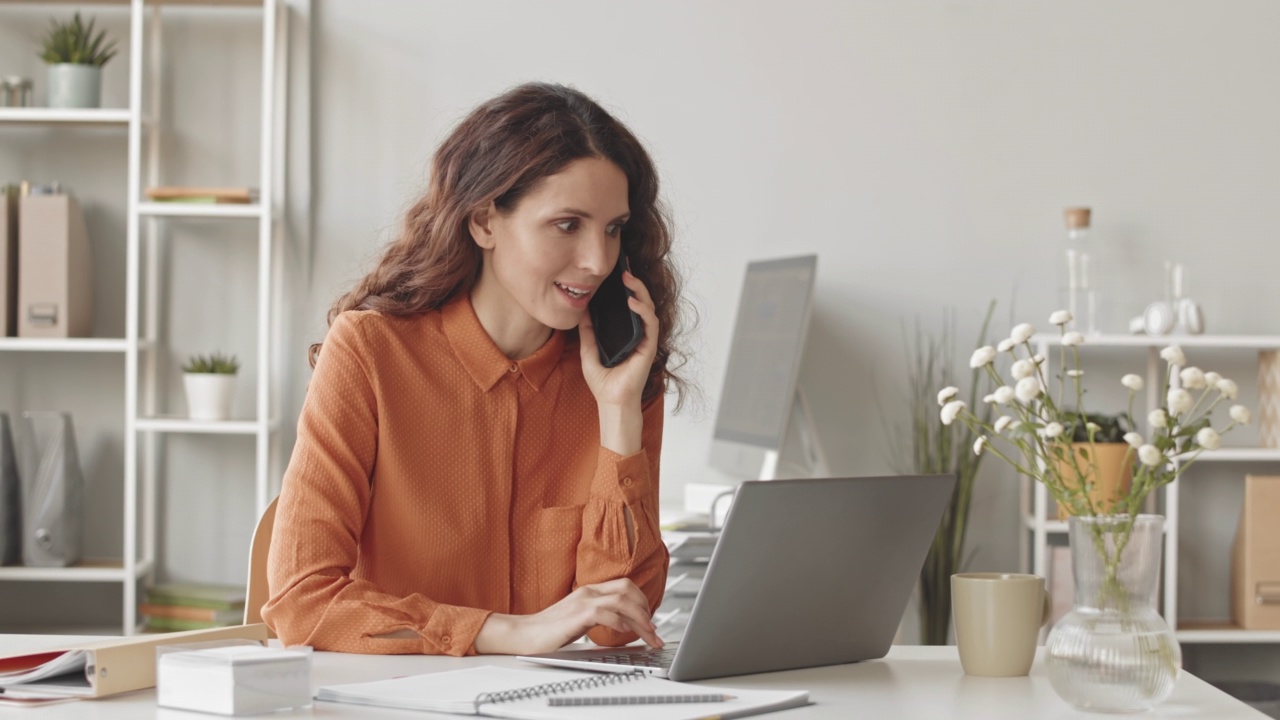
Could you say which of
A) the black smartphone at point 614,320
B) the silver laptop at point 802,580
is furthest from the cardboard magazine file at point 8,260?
the silver laptop at point 802,580

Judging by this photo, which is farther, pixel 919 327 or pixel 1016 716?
pixel 919 327

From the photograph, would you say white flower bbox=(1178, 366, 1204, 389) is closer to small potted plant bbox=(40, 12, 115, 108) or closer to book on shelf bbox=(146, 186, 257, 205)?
book on shelf bbox=(146, 186, 257, 205)

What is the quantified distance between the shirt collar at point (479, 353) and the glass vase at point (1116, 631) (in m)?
0.81

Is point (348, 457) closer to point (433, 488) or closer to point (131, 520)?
point (433, 488)

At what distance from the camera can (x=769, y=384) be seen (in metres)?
2.98

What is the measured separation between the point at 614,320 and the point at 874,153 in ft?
6.04

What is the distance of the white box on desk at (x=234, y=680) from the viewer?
3.23 ft

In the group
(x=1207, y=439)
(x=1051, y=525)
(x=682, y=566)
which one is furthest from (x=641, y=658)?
(x=1051, y=525)

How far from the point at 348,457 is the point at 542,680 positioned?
0.50m

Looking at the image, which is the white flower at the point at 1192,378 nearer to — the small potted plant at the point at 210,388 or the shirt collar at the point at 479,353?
the shirt collar at the point at 479,353

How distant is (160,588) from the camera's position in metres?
3.25

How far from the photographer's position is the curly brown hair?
1.66 metres

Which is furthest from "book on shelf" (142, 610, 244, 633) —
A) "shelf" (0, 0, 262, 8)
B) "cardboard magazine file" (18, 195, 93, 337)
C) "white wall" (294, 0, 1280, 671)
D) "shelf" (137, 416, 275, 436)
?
"shelf" (0, 0, 262, 8)

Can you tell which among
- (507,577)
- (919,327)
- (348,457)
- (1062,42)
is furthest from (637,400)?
(1062,42)
